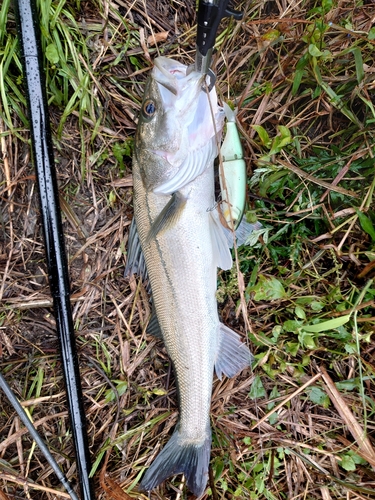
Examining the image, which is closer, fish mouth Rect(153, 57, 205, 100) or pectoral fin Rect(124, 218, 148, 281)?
fish mouth Rect(153, 57, 205, 100)

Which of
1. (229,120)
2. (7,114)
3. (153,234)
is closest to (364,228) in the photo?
(229,120)

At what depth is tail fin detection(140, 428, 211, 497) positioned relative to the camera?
2258 millimetres

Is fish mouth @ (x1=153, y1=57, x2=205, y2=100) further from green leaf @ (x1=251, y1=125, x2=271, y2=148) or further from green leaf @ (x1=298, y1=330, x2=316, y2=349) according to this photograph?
green leaf @ (x1=298, y1=330, x2=316, y2=349)

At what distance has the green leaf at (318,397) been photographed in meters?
Answer: 2.33

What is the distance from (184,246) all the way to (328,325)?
2.96 ft

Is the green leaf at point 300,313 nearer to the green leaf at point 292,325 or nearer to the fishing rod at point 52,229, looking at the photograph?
the green leaf at point 292,325

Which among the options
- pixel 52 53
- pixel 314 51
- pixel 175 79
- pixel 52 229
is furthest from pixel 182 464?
pixel 52 53

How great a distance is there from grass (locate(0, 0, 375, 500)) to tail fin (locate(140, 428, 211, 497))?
15 centimetres

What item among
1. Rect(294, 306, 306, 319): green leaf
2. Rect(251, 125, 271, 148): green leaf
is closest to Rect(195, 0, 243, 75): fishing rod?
Rect(251, 125, 271, 148): green leaf

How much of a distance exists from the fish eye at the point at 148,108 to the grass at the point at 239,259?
1.38 ft

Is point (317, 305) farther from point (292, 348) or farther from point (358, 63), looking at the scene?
point (358, 63)

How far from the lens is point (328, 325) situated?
2.17 meters

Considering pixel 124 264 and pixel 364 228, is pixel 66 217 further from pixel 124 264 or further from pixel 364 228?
pixel 364 228

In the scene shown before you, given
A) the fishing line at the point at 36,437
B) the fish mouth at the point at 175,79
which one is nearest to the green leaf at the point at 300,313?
the fish mouth at the point at 175,79
